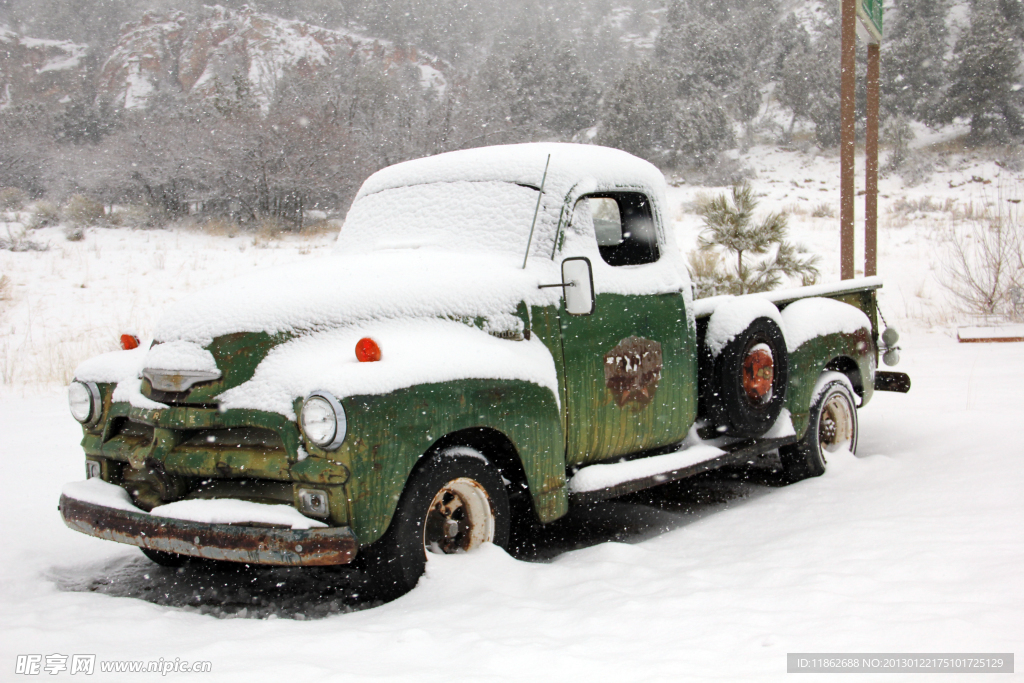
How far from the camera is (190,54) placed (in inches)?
2047

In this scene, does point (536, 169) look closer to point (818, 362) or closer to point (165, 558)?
point (818, 362)

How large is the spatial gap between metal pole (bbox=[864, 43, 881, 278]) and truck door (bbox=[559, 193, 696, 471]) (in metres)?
6.48

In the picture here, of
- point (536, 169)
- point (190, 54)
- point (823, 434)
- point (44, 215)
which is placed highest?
point (190, 54)

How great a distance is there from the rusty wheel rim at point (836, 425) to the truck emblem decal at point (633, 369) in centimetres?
204

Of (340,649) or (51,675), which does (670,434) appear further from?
(51,675)

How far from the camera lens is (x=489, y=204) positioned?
4.59 metres

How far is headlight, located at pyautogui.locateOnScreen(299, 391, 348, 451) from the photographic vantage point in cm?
319

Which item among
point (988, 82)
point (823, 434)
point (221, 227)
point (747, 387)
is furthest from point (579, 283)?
point (988, 82)

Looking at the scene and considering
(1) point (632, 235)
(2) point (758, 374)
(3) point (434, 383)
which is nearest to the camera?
(3) point (434, 383)

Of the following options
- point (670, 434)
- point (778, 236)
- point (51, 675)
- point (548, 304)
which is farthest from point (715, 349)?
point (778, 236)

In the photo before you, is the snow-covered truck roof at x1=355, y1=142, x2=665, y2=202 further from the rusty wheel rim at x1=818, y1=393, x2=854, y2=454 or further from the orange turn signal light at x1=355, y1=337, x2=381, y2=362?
the rusty wheel rim at x1=818, y1=393, x2=854, y2=454

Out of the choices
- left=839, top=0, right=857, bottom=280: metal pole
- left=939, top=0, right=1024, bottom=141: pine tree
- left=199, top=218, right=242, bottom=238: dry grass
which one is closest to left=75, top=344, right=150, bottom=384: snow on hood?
left=839, top=0, right=857, bottom=280: metal pole

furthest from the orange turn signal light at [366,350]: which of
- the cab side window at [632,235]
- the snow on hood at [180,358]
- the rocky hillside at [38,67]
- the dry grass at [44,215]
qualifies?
the rocky hillside at [38,67]

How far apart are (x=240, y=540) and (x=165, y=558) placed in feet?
4.49
